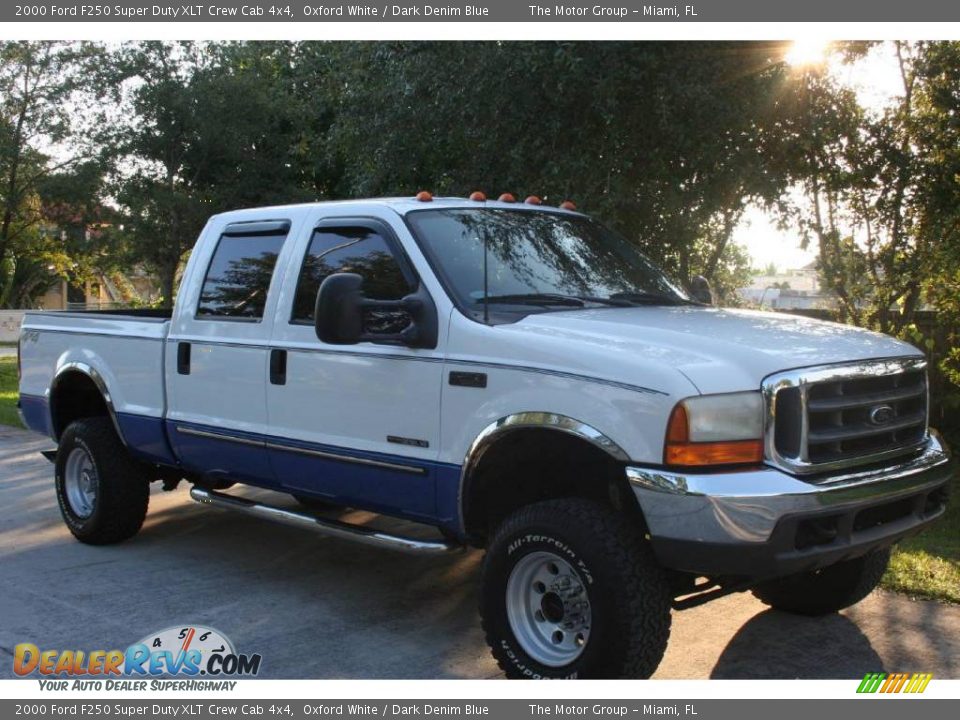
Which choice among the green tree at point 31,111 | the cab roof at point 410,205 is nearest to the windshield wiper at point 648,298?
the cab roof at point 410,205

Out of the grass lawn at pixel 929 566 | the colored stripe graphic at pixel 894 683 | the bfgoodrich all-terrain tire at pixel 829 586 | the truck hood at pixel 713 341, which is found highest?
the truck hood at pixel 713 341

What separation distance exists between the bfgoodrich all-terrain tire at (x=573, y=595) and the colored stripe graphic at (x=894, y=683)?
1039 mm

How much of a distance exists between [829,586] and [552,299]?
199 centimetres

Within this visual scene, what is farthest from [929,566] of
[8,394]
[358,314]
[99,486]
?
[8,394]

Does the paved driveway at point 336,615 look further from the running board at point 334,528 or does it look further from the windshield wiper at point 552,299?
the windshield wiper at point 552,299

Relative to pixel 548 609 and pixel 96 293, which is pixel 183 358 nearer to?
pixel 548 609

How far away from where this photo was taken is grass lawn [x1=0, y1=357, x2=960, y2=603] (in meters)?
5.85

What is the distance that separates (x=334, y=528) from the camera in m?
5.30

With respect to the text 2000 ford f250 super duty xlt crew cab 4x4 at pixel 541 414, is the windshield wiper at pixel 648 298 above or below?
above

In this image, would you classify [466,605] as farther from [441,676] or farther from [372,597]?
[441,676]

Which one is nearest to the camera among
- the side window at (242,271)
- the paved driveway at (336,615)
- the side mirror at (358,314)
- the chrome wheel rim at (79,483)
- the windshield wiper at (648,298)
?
the side mirror at (358,314)

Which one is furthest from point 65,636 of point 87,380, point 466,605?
point 87,380

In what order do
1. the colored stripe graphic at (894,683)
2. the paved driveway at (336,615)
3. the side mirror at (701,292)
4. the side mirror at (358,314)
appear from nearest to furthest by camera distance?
1. the colored stripe graphic at (894,683)
2. the side mirror at (358,314)
3. the paved driveway at (336,615)
4. the side mirror at (701,292)

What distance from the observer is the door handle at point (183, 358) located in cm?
624
